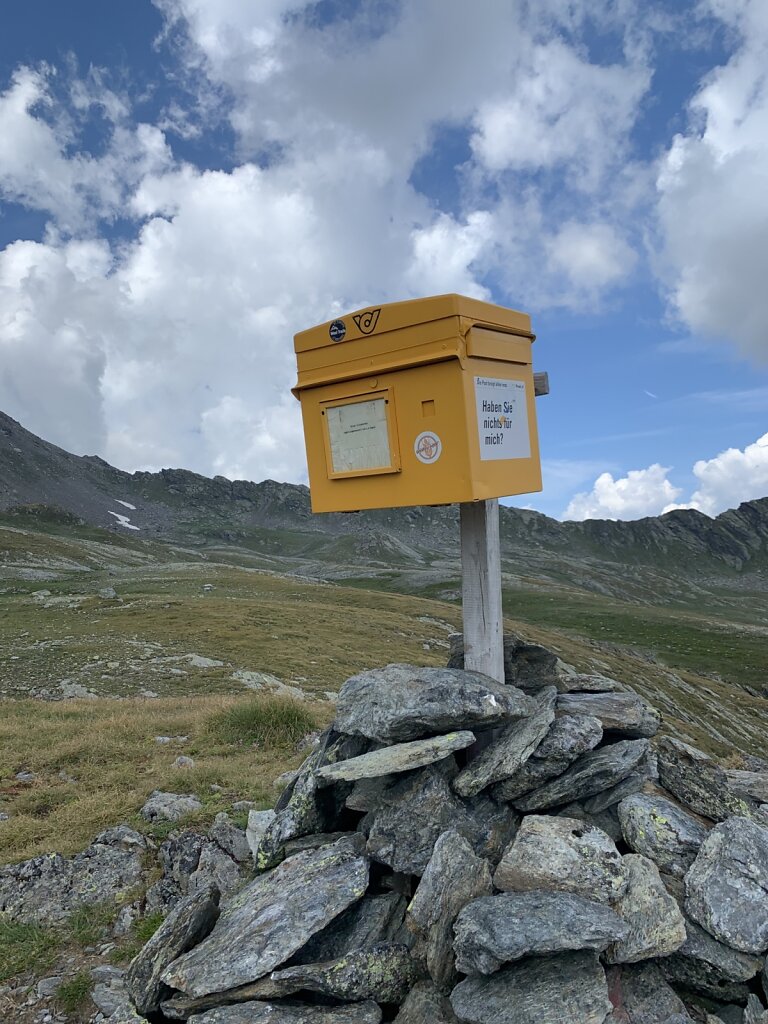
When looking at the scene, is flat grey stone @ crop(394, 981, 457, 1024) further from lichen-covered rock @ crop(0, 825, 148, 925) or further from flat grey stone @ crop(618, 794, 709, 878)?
lichen-covered rock @ crop(0, 825, 148, 925)

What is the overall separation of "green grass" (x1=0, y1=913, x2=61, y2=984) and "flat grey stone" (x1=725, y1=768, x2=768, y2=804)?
8.81 m

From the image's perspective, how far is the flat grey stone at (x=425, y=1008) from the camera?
4.93 m

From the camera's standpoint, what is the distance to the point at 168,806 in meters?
9.89

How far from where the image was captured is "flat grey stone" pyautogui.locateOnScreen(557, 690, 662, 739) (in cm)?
742

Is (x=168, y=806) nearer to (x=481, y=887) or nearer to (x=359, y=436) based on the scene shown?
(x=481, y=887)

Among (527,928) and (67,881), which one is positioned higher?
(527,928)

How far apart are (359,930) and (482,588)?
374cm

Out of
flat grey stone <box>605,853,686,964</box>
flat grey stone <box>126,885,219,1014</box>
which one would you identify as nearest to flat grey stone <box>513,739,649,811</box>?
flat grey stone <box>605,853,686,964</box>

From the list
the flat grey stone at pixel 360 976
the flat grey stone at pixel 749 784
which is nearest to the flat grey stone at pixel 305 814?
the flat grey stone at pixel 360 976

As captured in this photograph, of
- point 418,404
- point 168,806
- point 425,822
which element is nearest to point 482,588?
point 418,404

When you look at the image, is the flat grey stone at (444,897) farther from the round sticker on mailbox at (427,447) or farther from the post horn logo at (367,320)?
the post horn logo at (367,320)

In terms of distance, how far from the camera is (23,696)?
72.0 feet

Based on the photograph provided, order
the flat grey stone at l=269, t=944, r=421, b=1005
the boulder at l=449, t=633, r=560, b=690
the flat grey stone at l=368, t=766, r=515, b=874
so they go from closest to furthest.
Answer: the flat grey stone at l=269, t=944, r=421, b=1005, the flat grey stone at l=368, t=766, r=515, b=874, the boulder at l=449, t=633, r=560, b=690

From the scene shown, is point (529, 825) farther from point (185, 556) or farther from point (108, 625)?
point (185, 556)
